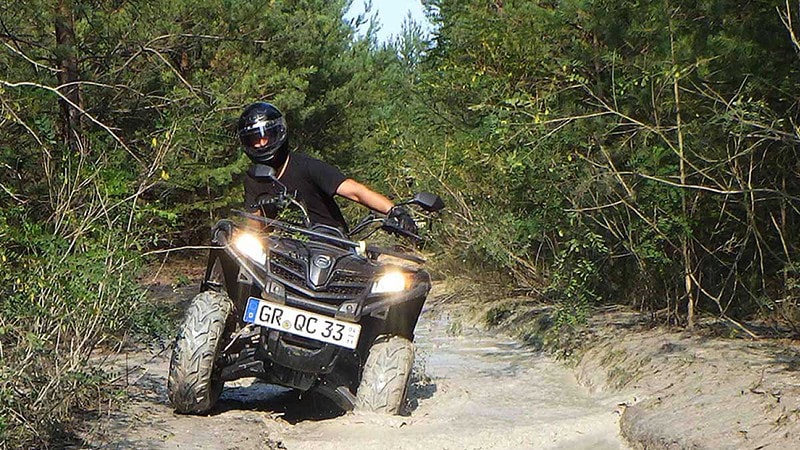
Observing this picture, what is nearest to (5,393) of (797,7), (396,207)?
(396,207)

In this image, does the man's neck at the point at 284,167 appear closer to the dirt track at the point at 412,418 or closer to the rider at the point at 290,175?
the rider at the point at 290,175

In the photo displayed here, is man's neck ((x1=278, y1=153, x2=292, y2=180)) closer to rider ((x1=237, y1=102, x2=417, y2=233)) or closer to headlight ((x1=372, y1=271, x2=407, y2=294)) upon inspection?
rider ((x1=237, y1=102, x2=417, y2=233))

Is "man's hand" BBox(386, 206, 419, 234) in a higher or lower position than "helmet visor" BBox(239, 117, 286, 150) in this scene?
lower

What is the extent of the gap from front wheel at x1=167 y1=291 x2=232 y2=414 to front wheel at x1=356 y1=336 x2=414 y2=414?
0.96 m

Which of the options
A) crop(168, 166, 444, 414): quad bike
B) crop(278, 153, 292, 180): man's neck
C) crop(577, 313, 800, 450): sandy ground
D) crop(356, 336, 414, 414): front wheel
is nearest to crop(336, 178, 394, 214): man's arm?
crop(168, 166, 444, 414): quad bike

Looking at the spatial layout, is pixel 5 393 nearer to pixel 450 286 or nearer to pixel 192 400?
pixel 192 400

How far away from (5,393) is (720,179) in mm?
6588

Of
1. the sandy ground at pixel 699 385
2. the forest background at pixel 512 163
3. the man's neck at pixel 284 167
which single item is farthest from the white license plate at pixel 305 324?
the sandy ground at pixel 699 385

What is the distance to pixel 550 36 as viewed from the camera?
13.0 metres

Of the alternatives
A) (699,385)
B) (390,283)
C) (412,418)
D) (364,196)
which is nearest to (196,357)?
(390,283)

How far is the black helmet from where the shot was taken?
7449mm

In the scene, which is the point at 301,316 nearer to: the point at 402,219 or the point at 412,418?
the point at 402,219

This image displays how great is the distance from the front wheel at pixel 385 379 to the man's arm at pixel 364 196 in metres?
0.96

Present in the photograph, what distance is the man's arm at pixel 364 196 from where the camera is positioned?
743cm
